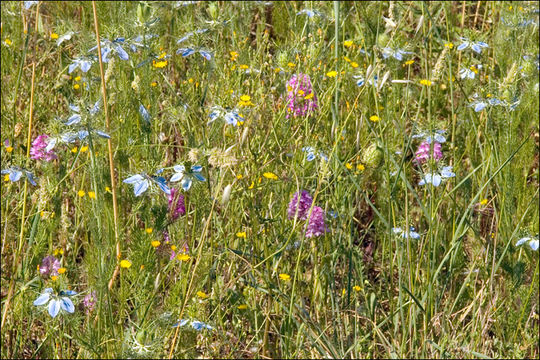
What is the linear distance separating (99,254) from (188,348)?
315 mm

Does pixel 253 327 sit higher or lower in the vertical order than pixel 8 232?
lower

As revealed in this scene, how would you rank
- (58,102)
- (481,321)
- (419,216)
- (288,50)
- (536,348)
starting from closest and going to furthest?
(481,321), (536,348), (288,50), (419,216), (58,102)

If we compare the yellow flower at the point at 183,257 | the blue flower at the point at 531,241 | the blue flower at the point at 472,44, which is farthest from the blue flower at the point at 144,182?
the blue flower at the point at 472,44

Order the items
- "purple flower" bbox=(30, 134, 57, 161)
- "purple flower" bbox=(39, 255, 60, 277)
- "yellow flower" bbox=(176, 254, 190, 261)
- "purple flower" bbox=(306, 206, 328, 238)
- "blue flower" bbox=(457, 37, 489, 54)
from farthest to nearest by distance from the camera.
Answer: "blue flower" bbox=(457, 37, 489, 54) → "purple flower" bbox=(30, 134, 57, 161) → "purple flower" bbox=(39, 255, 60, 277) → "purple flower" bbox=(306, 206, 328, 238) → "yellow flower" bbox=(176, 254, 190, 261)

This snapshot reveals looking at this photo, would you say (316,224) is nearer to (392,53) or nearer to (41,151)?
(392,53)

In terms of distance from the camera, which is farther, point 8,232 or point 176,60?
point 176,60

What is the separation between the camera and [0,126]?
2449 mm

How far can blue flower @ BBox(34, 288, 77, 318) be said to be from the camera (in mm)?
1478

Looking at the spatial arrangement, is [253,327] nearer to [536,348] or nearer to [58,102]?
[536,348]

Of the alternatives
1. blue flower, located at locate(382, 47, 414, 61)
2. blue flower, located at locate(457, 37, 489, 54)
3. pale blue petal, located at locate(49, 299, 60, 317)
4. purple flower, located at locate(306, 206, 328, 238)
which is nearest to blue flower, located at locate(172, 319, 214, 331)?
pale blue petal, located at locate(49, 299, 60, 317)

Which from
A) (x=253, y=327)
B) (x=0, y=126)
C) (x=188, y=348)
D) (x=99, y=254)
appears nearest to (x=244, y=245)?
(x=253, y=327)

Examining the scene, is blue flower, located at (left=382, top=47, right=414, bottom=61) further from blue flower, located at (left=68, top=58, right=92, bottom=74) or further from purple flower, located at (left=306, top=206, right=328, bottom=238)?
blue flower, located at (left=68, top=58, right=92, bottom=74)

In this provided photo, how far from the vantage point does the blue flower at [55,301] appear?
1.48m

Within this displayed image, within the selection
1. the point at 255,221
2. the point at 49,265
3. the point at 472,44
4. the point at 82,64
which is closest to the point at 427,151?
the point at 472,44
